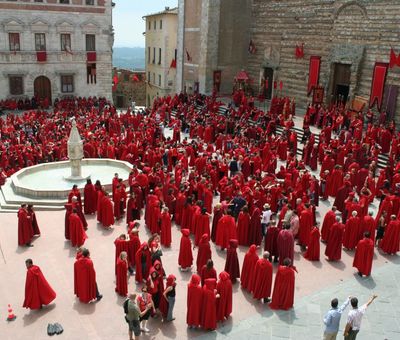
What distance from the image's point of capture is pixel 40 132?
882 inches

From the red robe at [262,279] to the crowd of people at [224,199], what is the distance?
3 centimetres

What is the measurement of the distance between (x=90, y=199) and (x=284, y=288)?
25.3ft

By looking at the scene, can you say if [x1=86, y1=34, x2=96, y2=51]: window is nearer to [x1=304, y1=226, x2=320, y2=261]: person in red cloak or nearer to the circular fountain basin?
the circular fountain basin

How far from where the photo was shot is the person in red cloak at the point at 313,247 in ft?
37.8

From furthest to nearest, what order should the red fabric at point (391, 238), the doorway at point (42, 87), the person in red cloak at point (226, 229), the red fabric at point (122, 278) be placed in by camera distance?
the doorway at point (42, 87) → the person in red cloak at point (226, 229) → the red fabric at point (391, 238) → the red fabric at point (122, 278)

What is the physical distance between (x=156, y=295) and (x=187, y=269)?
6.98 feet

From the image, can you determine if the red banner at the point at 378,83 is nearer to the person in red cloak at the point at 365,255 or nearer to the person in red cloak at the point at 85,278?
the person in red cloak at the point at 365,255

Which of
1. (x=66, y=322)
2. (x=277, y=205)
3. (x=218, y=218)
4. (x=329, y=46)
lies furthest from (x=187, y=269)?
(x=329, y=46)

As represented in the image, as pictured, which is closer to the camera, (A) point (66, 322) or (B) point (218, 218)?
(A) point (66, 322)

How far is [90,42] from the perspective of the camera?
36875mm

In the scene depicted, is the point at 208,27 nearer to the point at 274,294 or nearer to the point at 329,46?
the point at 329,46

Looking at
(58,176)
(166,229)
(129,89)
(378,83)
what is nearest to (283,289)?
(166,229)

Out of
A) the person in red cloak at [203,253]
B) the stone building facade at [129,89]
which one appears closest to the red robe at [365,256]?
the person in red cloak at [203,253]

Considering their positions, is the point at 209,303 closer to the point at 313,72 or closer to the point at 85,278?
the point at 85,278
